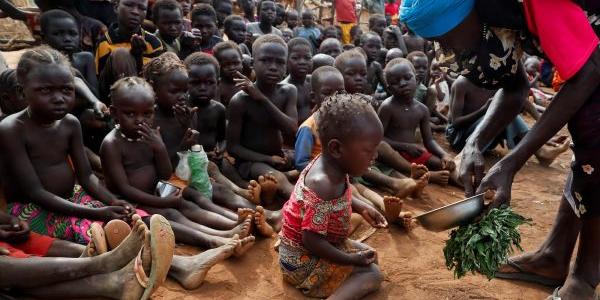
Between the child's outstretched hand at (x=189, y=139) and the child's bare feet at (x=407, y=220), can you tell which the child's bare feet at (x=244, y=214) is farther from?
the child's bare feet at (x=407, y=220)

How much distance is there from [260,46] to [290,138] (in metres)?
0.83

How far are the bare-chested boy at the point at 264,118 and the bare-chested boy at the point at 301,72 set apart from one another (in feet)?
1.71

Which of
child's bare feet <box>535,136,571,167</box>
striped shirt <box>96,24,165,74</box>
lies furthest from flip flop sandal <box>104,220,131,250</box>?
child's bare feet <box>535,136,571,167</box>

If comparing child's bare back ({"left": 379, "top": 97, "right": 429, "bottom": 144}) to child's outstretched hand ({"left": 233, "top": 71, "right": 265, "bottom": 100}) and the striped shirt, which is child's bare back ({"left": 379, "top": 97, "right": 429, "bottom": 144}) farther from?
the striped shirt

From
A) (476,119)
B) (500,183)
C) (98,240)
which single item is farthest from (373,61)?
(98,240)

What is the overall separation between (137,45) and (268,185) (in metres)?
1.80

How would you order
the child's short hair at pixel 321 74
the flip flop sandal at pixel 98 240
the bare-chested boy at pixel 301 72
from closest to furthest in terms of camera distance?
the flip flop sandal at pixel 98 240, the child's short hair at pixel 321 74, the bare-chested boy at pixel 301 72

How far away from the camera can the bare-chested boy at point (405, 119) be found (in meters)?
4.58

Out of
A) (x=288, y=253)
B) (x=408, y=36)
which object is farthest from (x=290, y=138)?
(x=408, y=36)

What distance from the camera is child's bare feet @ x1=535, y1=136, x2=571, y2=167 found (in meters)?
5.23

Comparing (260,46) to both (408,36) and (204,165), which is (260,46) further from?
(408,36)

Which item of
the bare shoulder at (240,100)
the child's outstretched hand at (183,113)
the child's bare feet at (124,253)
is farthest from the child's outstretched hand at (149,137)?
the bare shoulder at (240,100)

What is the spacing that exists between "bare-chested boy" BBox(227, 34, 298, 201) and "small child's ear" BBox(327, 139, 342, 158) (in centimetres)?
142

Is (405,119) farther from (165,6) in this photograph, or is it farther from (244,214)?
(165,6)
